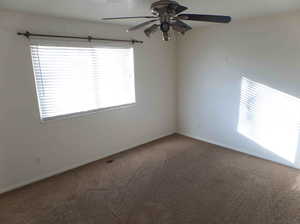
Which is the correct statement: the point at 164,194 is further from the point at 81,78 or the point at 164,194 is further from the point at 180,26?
the point at 81,78

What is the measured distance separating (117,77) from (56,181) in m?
1.93

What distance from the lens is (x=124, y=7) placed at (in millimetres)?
2492

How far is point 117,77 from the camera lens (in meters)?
3.70

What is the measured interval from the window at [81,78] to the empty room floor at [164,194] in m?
1.03

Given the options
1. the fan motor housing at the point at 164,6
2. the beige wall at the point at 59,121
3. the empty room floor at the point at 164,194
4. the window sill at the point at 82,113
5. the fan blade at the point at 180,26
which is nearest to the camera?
the fan motor housing at the point at 164,6

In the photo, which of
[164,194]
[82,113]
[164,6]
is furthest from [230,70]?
[82,113]

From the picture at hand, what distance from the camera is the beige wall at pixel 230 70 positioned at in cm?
305

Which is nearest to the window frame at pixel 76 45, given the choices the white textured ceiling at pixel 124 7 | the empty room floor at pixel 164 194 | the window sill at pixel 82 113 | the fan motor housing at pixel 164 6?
the window sill at pixel 82 113

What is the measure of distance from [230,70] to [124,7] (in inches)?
86.4

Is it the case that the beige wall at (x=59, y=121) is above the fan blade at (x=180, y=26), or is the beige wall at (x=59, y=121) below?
below

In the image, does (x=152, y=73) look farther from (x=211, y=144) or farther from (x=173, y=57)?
(x=211, y=144)

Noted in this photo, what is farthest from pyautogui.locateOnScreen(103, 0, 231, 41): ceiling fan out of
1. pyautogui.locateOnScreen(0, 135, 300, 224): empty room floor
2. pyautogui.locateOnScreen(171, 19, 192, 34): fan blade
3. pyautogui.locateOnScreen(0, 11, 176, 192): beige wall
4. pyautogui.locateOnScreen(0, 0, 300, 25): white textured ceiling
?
pyautogui.locateOnScreen(0, 135, 300, 224): empty room floor

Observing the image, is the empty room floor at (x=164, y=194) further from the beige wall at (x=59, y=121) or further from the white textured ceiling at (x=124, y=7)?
the white textured ceiling at (x=124, y=7)

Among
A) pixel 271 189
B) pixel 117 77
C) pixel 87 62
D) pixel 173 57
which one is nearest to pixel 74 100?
pixel 87 62
